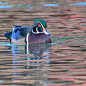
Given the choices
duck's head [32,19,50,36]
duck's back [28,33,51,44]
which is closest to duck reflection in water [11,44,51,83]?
duck's back [28,33,51,44]

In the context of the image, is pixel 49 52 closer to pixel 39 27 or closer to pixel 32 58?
pixel 32 58

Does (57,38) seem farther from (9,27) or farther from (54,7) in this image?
(54,7)

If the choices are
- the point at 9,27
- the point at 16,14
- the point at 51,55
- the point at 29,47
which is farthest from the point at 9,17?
the point at 51,55

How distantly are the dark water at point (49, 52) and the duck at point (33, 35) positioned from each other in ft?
0.84

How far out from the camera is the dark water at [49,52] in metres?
6.86

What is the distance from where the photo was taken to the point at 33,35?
11820 millimetres

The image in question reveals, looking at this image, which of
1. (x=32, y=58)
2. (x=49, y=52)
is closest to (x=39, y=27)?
(x=49, y=52)

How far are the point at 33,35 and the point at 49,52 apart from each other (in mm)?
2011

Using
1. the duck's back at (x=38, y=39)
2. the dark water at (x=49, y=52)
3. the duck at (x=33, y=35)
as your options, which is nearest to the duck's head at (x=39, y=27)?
the duck at (x=33, y=35)

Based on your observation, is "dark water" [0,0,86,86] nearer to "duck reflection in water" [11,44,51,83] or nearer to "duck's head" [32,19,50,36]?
"duck reflection in water" [11,44,51,83]

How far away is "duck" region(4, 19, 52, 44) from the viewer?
11659mm

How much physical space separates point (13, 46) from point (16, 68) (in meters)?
3.69

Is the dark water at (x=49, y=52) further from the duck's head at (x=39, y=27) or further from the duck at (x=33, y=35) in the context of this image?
the duck's head at (x=39, y=27)

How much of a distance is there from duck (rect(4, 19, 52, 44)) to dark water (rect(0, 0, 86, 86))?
0.84 ft
